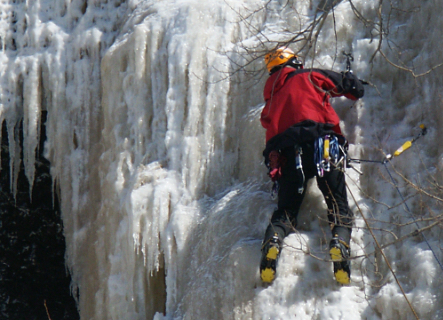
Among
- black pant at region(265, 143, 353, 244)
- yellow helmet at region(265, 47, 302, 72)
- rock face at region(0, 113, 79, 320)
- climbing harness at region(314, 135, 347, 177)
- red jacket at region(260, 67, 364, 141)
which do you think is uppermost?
yellow helmet at region(265, 47, 302, 72)

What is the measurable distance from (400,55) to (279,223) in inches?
77.2

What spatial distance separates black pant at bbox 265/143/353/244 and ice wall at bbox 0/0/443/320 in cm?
19

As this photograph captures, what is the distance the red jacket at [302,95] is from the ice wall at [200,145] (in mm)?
295

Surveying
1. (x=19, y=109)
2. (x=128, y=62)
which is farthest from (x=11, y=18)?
(x=128, y=62)

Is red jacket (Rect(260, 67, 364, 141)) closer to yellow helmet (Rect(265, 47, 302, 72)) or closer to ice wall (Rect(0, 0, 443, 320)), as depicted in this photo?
yellow helmet (Rect(265, 47, 302, 72))

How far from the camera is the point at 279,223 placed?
4488 mm

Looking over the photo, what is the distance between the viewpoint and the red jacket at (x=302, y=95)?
457cm

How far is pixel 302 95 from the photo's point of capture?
462 cm

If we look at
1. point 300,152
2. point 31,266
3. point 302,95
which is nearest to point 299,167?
point 300,152

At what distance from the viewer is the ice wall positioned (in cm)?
447

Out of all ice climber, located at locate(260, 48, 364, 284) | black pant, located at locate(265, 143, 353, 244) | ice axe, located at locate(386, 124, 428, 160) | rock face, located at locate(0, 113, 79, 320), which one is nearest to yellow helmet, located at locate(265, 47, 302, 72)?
ice climber, located at locate(260, 48, 364, 284)

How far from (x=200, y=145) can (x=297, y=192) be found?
4.74ft

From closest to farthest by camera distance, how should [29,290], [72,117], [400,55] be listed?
[400,55], [72,117], [29,290]

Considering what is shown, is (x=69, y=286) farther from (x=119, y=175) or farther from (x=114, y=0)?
(x=114, y=0)
